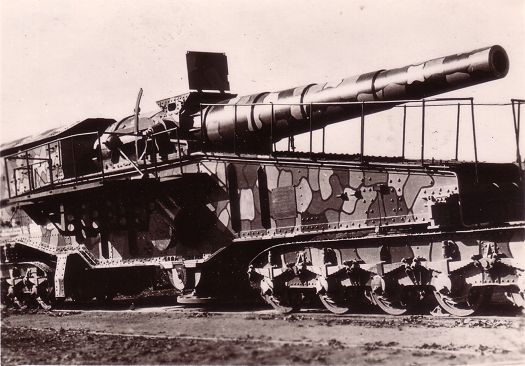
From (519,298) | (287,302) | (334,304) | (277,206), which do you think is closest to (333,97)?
(277,206)

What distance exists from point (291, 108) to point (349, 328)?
3.44 m

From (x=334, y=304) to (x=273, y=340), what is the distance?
2652 mm

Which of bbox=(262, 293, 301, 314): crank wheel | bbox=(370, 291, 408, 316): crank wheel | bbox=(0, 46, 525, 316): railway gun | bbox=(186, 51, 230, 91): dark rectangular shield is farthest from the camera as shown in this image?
bbox=(186, 51, 230, 91): dark rectangular shield

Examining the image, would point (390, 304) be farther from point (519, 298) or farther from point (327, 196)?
point (519, 298)

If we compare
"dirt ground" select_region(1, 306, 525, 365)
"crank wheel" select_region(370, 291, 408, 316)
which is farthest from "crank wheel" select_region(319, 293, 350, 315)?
"crank wheel" select_region(370, 291, 408, 316)

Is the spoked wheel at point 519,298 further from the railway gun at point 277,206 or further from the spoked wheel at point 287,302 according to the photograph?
the spoked wheel at point 287,302

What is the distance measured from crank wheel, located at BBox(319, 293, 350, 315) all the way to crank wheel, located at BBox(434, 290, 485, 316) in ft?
4.73

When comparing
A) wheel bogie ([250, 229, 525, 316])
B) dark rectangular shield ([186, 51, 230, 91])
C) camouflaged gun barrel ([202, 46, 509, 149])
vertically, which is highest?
dark rectangular shield ([186, 51, 230, 91])

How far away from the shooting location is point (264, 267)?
36.2 ft

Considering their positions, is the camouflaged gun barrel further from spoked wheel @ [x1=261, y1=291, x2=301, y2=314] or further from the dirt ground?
the dirt ground

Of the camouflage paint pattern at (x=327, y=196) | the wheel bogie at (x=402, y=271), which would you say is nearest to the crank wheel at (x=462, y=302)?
the wheel bogie at (x=402, y=271)

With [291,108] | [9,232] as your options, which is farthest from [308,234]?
[9,232]

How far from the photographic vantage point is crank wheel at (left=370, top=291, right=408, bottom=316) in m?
9.77

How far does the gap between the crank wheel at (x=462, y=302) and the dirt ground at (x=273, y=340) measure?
0.29 metres
